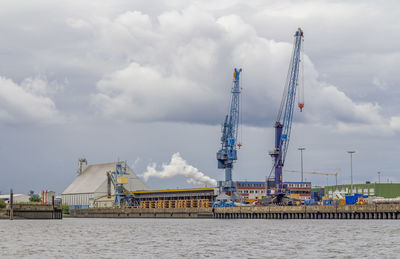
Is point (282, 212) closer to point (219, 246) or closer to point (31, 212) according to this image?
point (31, 212)

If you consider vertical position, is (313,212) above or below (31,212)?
above

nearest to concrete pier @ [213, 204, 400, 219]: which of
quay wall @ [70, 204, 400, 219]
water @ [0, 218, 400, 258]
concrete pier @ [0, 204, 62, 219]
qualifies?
quay wall @ [70, 204, 400, 219]

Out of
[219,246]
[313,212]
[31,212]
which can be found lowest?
[31,212]

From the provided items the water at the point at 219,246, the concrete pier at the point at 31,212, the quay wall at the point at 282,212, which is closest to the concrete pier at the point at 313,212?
the quay wall at the point at 282,212

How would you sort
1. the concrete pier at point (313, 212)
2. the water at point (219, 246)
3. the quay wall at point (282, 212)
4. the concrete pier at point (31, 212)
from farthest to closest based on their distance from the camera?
the concrete pier at point (31, 212) < the quay wall at point (282, 212) < the concrete pier at point (313, 212) < the water at point (219, 246)

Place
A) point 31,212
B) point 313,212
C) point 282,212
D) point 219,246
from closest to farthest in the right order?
point 219,246 → point 313,212 → point 282,212 → point 31,212

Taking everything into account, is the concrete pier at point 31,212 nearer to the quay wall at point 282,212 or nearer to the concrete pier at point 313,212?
the quay wall at point 282,212

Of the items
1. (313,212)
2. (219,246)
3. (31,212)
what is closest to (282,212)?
(313,212)

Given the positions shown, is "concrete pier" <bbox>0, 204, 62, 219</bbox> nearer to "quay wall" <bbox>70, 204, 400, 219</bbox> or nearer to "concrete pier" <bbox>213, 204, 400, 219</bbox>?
"quay wall" <bbox>70, 204, 400, 219</bbox>

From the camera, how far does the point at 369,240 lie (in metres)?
71.9

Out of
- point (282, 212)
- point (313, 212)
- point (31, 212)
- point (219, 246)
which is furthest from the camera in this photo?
point (31, 212)

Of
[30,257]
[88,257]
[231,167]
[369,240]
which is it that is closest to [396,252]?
[369,240]

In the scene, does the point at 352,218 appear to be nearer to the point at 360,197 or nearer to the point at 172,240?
the point at 360,197

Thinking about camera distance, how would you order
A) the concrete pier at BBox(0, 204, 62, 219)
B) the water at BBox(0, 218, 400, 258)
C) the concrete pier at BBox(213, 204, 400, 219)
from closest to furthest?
the water at BBox(0, 218, 400, 258)
the concrete pier at BBox(213, 204, 400, 219)
the concrete pier at BBox(0, 204, 62, 219)
